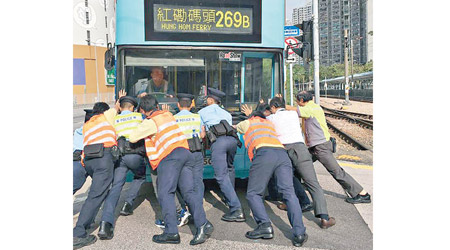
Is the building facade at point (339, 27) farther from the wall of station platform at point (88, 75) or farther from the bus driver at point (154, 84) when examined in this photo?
the bus driver at point (154, 84)

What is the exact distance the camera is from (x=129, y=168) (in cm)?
526

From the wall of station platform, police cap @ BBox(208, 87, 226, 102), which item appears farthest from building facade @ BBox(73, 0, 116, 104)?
police cap @ BBox(208, 87, 226, 102)

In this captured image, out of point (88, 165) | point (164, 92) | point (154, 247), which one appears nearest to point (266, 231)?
point (154, 247)

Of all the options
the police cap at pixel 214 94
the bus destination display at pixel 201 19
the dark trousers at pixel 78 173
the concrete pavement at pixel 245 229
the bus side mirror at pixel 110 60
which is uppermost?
the bus destination display at pixel 201 19

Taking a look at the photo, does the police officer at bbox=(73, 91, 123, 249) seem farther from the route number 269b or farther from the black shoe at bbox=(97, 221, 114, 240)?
the route number 269b

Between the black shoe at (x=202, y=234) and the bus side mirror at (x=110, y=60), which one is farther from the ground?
the bus side mirror at (x=110, y=60)

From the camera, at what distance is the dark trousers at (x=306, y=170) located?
204 inches

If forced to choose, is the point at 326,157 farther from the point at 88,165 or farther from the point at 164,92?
the point at 88,165

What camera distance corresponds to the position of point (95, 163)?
15.9ft

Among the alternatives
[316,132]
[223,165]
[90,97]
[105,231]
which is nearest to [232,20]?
[316,132]

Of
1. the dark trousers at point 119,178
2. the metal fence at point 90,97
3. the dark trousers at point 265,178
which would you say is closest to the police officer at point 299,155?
the dark trousers at point 265,178

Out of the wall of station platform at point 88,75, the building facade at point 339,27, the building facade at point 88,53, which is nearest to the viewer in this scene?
the building facade at point 88,53

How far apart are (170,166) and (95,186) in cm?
98
